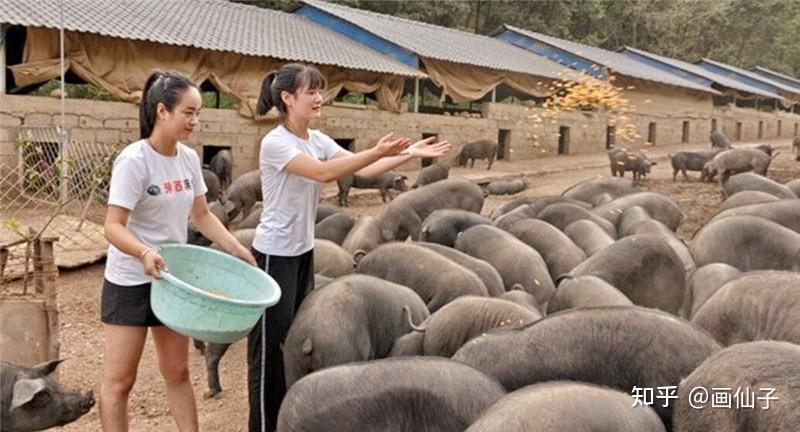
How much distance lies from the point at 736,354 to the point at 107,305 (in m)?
2.62

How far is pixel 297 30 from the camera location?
771 inches

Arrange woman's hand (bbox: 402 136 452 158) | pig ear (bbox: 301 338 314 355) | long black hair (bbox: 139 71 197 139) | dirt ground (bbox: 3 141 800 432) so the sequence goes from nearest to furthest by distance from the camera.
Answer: long black hair (bbox: 139 71 197 139), woman's hand (bbox: 402 136 452 158), pig ear (bbox: 301 338 314 355), dirt ground (bbox: 3 141 800 432)

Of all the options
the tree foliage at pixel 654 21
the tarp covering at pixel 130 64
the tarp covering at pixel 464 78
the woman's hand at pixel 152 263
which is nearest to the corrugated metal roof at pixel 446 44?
the tarp covering at pixel 464 78

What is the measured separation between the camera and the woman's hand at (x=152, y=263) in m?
3.36

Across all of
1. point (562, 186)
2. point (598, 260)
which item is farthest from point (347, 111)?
point (598, 260)

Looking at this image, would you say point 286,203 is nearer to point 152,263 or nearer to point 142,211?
point 142,211

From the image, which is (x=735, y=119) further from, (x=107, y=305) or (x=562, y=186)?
(x=107, y=305)

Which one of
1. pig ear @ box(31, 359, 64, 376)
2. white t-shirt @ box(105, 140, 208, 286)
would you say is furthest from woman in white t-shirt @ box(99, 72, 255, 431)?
pig ear @ box(31, 359, 64, 376)

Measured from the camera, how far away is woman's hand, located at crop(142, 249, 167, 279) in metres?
3.36

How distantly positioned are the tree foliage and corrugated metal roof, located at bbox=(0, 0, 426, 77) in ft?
28.0

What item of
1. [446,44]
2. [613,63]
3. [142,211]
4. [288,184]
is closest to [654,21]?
[613,63]

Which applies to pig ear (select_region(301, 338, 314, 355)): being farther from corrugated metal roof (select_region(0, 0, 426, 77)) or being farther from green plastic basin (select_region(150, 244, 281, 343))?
corrugated metal roof (select_region(0, 0, 426, 77))

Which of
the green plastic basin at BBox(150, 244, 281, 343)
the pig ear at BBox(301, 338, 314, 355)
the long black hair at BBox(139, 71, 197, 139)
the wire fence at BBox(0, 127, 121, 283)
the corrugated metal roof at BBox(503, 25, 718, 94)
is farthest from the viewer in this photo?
the corrugated metal roof at BBox(503, 25, 718, 94)

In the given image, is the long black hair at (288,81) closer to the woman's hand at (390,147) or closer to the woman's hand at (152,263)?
the woman's hand at (390,147)
